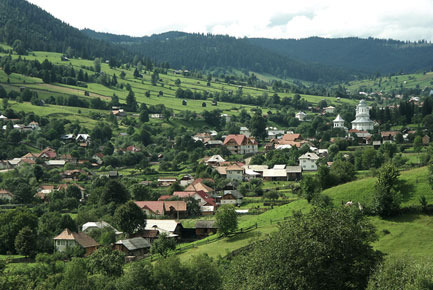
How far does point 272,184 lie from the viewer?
80.9 metres

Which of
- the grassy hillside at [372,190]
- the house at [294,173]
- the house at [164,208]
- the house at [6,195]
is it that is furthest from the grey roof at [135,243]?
the house at [294,173]

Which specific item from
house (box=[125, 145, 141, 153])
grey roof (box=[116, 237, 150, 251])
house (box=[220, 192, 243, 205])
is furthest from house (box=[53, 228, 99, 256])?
house (box=[125, 145, 141, 153])

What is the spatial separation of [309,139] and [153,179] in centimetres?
4160

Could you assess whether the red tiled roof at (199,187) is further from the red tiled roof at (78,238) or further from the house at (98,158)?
the house at (98,158)

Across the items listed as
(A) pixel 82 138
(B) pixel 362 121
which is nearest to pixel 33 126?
(A) pixel 82 138

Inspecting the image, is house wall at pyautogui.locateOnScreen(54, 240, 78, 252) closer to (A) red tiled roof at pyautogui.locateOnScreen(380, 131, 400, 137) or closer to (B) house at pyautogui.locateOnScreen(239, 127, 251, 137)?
(A) red tiled roof at pyautogui.locateOnScreen(380, 131, 400, 137)

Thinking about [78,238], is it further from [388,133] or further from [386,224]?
[388,133]

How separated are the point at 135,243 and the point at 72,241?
678 cm

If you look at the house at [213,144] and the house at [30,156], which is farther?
the house at [213,144]

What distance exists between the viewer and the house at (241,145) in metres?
111

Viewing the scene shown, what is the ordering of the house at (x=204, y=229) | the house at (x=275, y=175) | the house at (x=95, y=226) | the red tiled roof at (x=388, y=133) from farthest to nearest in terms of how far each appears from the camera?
the red tiled roof at (x=388, y=133) < the house at (x=275, y=175) < the house at (x=95, y=226) < the house at (x=204, y=229)

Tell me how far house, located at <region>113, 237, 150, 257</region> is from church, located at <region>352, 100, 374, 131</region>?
73.5m

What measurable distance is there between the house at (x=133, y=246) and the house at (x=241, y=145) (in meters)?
57.3

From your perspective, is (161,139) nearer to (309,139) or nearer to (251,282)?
(309,139)
